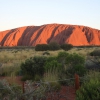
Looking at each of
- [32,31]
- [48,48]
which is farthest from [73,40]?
[48,48]

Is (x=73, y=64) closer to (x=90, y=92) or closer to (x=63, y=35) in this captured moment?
(x=90, y=92)

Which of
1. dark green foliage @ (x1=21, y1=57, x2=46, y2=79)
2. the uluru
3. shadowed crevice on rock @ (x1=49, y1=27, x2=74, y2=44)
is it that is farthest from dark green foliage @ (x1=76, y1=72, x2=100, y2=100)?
shadowed crevice on rock @ (x1=49, y1=27, x2=74, y2=44)

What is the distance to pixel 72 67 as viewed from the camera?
1248 centimetres

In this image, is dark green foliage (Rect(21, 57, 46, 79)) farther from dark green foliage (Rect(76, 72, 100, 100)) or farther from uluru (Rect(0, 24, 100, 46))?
uluru (Rect(0, 24, 100, 46))

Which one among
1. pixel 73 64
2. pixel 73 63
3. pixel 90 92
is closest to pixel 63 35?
pixel 73 63

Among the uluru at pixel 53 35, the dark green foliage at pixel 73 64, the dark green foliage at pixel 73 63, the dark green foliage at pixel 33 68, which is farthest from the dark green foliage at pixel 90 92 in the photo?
the uluru at pixel 53 35

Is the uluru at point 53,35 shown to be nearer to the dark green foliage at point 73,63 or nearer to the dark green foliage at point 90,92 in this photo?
the dark green foliage at point 73,63

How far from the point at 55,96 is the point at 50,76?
217 centimetres

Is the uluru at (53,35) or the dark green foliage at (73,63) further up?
the dark green foliage at (73,63)

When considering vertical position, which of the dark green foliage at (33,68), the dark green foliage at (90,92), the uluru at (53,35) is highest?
the dark green foliage at (90,92)

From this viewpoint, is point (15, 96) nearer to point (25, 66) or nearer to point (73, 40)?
point (25, 66)

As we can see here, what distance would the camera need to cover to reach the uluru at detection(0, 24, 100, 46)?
104 metres

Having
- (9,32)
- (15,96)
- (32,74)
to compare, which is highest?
(15,96)

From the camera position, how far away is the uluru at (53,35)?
104m
